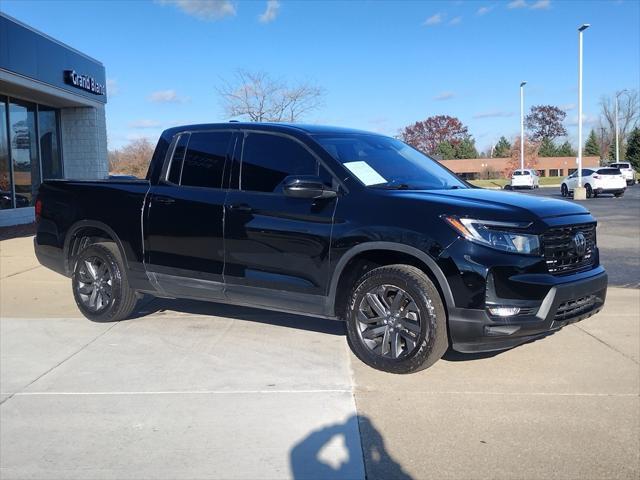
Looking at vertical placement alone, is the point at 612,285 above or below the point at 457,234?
below

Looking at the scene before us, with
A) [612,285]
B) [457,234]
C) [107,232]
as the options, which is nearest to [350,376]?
[457,234]

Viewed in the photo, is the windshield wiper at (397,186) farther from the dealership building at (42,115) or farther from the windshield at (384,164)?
the dealership building at (42,115)

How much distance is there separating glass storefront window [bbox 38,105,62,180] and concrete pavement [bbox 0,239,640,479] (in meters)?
13.5

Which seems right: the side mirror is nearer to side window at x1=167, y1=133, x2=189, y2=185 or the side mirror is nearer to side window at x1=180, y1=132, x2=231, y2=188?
side window at x1=180, y1=132, x2=231, y2=188

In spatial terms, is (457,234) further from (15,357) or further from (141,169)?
(141,169)

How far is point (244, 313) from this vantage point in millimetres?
6832

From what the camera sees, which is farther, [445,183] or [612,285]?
[612,285]

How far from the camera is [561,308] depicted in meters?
4.41

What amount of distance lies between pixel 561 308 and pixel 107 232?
4354 millimetres

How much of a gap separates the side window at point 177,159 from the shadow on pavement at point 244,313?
1748 millimetres

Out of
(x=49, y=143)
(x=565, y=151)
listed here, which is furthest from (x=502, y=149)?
(x=49, y=143)

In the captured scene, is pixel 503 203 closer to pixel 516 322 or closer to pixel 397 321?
pixel 516 322

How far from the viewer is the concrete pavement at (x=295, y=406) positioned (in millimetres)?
3514

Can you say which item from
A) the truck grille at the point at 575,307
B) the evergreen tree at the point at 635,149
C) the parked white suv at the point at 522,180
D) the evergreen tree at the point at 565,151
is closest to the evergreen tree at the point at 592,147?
the evergreen tree at the point at 565,151
